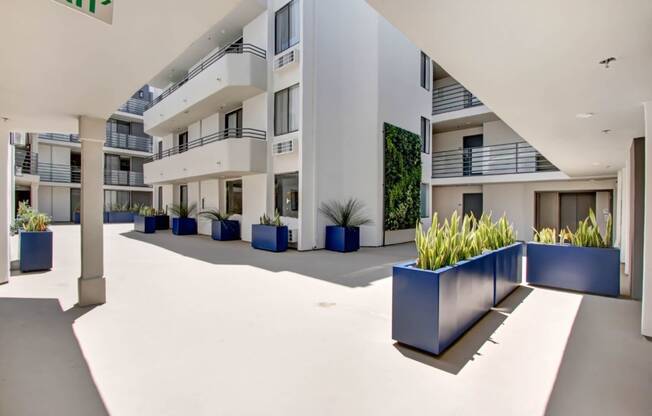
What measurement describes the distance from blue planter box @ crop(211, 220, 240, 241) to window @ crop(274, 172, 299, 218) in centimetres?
266

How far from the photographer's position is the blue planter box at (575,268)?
5.72 m

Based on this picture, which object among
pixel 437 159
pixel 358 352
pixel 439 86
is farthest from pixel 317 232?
pixel 439 86

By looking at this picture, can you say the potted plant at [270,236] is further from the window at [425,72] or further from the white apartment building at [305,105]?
the window at [425,72]

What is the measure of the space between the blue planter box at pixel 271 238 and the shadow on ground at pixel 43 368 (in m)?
6.44

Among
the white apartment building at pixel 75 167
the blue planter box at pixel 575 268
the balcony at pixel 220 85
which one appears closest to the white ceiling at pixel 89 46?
the blue planter box at pixel 575 268

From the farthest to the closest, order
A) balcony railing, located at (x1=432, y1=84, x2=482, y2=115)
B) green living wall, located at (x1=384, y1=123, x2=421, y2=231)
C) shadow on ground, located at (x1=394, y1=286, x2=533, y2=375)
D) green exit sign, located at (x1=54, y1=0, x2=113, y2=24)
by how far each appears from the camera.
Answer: balcony railing, located at (x1=432, y1=84, x2=482, y2=115), green living wall, located at (x1=384, y1=123, x2=421, y2=231), shadow on ground, located at (x1=394, y1=286, x2=533, y2=375), green exit sign, located at (x1=54, y1=0, x2=113, y2=24)

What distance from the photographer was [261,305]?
5074 mm

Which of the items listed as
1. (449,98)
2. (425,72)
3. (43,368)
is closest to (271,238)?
(43,368)

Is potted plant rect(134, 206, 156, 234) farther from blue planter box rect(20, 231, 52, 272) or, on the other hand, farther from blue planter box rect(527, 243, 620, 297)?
blue planter box rect(527, 243, 620, 297)

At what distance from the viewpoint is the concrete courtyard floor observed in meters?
2.62

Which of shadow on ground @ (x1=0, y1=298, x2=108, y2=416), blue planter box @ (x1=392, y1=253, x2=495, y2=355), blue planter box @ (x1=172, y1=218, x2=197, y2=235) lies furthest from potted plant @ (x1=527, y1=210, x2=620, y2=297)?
blue planter box @ (x1=172, y1=218, x2=197, y2=235)

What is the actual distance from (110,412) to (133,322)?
2065 mm

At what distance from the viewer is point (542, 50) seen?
9.73 feet

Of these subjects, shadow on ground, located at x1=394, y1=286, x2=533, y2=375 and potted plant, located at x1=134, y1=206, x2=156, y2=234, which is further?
potted plant, located at x1=134, y1=206, x2=156, y2=234
